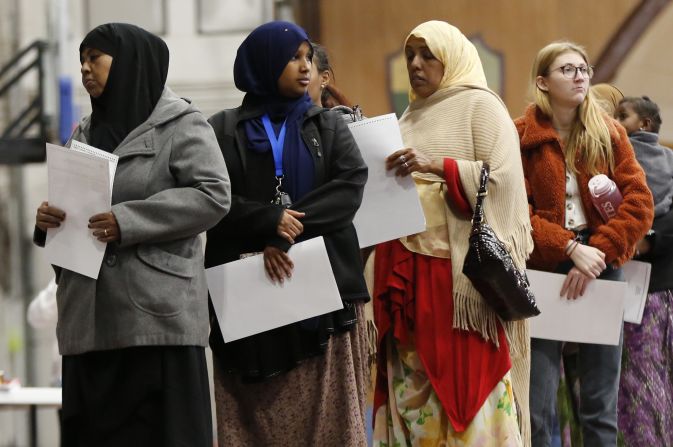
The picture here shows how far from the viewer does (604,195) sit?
450cm

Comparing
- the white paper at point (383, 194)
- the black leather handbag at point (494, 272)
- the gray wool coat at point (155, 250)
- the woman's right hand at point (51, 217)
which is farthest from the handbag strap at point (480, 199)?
the woman's right hand at point (51, 217)

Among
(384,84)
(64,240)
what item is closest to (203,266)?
(64,240)

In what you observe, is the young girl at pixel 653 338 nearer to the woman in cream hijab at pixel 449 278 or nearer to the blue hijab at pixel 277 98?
the woman in cream hijab at pixel 449 278

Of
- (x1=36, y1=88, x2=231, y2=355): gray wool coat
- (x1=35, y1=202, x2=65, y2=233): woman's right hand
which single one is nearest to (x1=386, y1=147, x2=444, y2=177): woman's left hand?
(x1=36, y1=88, x2=231, y2=355): gray wool coat

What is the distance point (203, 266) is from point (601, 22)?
4.17 meters

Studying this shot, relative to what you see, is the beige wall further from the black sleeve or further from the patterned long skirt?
the black sleeve

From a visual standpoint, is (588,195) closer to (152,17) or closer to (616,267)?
(616,267)

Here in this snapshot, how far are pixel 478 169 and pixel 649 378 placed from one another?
1.49 meters

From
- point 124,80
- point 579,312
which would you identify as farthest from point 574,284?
point 124,80

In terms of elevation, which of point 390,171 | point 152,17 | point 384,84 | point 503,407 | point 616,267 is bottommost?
point 503,407

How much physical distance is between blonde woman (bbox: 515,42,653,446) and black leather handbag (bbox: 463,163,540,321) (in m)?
0.51

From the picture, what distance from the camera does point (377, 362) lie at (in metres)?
4.29

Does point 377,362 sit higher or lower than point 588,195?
lower

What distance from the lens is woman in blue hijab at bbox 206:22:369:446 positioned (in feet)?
→ 12.0
